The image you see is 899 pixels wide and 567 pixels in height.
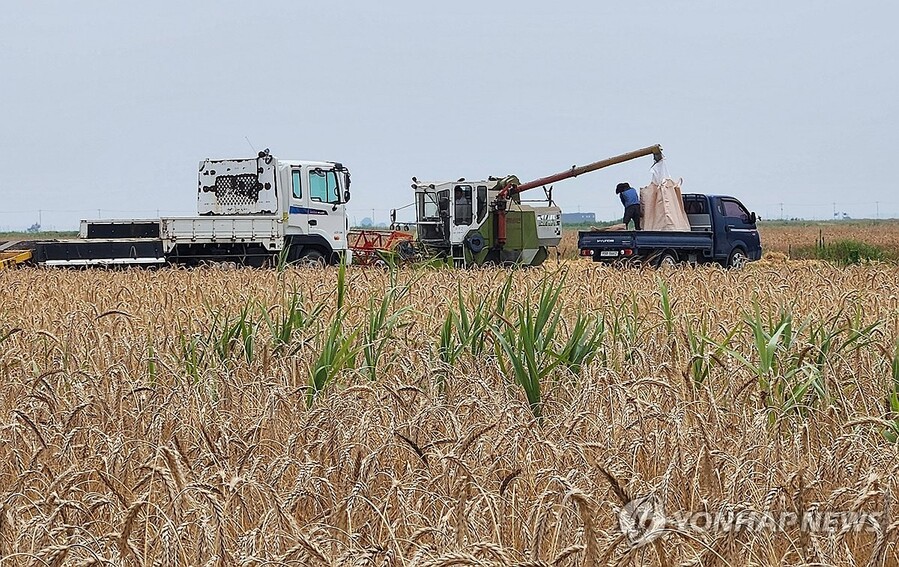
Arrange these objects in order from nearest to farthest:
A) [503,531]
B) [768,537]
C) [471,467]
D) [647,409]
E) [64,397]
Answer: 1. [768,537]
2. [503,531]
3. [471,467]
4. [647,409]
5. [64,397]

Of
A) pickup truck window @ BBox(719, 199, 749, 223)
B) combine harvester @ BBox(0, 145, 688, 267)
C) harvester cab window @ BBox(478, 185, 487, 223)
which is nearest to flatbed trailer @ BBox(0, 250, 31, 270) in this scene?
combine harvester @ BBox(0, 145, 688, 267)

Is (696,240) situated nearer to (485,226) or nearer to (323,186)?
(485,226)

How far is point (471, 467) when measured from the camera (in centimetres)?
373

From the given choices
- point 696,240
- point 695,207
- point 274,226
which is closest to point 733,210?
point 695,207

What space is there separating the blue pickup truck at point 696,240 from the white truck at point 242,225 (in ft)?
17.7

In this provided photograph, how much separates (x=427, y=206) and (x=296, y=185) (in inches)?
181

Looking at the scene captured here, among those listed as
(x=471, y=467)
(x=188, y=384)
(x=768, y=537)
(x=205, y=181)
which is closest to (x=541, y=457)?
(x=471, y=467)

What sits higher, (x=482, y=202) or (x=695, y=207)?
(x=482, y=202)

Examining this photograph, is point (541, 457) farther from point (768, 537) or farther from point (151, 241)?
point (151, 241)

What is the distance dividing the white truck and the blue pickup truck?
5385 millimetres

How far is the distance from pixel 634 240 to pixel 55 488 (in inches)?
766

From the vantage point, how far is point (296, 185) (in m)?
21.3

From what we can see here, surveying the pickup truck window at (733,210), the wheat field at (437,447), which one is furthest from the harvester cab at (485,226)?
the wheat field at (437,447)

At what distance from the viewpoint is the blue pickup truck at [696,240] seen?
870 inches
